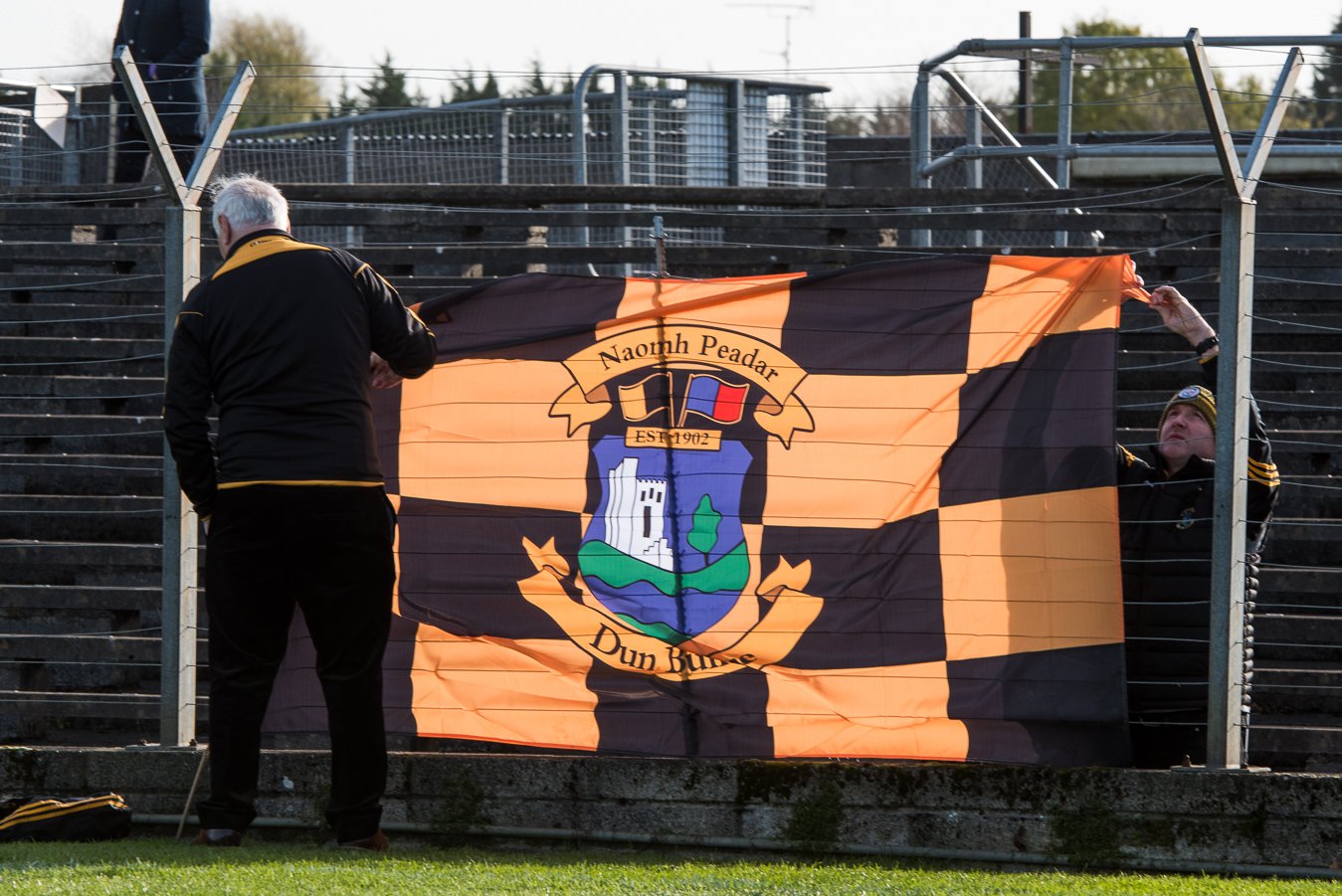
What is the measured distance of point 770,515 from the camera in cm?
509

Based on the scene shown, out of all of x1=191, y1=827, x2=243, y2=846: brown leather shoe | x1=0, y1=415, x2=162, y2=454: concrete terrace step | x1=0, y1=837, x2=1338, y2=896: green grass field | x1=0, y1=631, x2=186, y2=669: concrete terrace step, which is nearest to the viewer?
x1=0, y1=837, x2=1338, y2=896: green grass field

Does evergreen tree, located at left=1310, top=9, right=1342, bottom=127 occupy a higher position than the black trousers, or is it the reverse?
evergreen tree, located at left=1310, top=9, right=1342, bottom=127

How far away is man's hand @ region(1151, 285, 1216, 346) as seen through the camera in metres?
4.96

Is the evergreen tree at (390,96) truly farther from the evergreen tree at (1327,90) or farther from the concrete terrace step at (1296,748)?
the evergreen tree at (1327,90)

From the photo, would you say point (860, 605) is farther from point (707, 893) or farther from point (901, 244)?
point (901, 244)

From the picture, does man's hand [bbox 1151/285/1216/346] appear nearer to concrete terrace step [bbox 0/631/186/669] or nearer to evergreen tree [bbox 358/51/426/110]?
concrete terrace step [bbox 0/631/186/669]

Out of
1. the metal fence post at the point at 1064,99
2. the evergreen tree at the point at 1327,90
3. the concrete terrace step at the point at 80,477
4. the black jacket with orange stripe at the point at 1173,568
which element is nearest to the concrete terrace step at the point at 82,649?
the concrete terrace step at the point at 80,477

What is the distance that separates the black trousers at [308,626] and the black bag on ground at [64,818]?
1.28ft

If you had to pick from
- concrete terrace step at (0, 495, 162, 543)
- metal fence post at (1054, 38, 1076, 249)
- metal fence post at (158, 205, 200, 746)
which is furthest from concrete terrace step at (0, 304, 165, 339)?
metal fence post at (1054, 38, 1076, 249)

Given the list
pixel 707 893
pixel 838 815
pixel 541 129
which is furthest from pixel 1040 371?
pixel 541 129

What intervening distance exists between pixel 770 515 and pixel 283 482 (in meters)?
1.50

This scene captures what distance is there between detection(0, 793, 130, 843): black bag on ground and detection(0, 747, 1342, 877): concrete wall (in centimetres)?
11

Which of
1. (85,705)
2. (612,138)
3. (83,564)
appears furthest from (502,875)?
(612,138)

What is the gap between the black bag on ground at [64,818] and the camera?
479cm
